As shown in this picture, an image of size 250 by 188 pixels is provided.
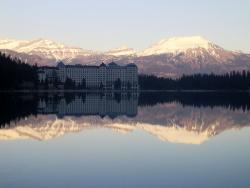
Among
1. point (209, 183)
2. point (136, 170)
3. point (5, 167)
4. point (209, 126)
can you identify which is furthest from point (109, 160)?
point (209, 126)

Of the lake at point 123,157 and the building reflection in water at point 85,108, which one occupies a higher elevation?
the lake at point 123,157

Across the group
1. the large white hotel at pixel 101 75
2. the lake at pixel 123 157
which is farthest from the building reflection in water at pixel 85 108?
the large white hotel at pixel 101 75

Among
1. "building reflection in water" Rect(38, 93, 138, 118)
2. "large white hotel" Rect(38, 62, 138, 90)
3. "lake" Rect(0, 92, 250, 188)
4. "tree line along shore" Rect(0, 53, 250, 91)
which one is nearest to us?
"lake" Rect(0, 92, 250, 188)

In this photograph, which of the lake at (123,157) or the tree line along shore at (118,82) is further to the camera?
the tree line along shore at (118,82)

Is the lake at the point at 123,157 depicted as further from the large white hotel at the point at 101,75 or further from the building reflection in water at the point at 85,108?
the large white hotel at the point at 101,75

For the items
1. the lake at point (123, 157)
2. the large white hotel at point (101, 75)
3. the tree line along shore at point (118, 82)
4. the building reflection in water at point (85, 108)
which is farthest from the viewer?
the large white hotel at point (101, 75)

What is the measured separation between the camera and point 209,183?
40.8 feet

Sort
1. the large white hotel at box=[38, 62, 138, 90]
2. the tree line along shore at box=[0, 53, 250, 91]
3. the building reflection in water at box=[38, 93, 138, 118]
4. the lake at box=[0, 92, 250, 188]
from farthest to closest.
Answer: the large white hotel at box=[38, 62, 138, 90] < the tree line along shore at box=[0, 53, 250, 91] < the building reflection in water at box=[38, 93, 138, 118] < the lake at box=[0, 92, 250, 188]

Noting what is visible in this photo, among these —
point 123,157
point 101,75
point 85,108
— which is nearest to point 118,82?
point 101,75

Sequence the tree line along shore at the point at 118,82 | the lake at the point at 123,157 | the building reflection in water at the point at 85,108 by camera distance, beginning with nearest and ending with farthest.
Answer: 1. the lake at the point at 123,157
2. the building reflection in water at the point at 85,108
3. the tree line along shore at the point at 118,82

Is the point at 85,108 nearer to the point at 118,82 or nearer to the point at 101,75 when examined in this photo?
the point at 118,82

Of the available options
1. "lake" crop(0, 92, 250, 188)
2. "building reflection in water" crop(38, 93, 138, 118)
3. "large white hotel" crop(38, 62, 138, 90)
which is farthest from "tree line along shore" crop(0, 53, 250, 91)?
"lake" crop(0, 92, 250, 188)

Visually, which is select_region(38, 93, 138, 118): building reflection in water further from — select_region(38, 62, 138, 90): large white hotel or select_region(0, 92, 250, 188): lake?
select_region(38, 62, 138, 90): large white hotel

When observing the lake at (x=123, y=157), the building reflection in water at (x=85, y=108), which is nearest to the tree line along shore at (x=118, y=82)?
the building reflection in water at (x=85, y=108)
